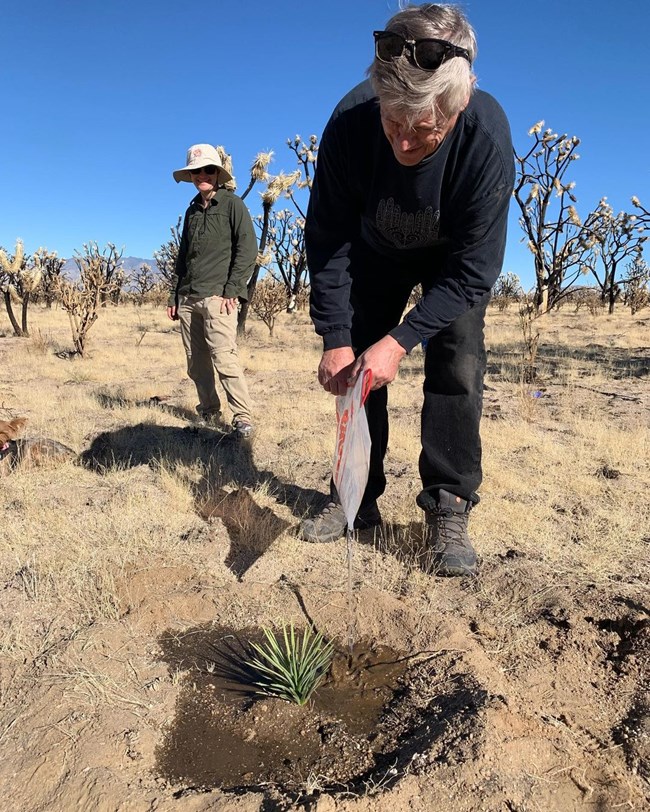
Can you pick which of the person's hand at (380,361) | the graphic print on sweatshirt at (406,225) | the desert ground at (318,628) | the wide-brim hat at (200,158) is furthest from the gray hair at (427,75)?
the wide-brim hat at (200,158)

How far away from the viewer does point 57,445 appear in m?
4.03

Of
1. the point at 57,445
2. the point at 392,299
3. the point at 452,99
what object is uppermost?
the point at 452,99

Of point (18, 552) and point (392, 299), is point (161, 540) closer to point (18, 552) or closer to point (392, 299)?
point (18, 552)

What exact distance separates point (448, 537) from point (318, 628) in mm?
709

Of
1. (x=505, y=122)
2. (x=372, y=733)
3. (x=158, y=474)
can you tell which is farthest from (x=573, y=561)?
(x=158, y=474)

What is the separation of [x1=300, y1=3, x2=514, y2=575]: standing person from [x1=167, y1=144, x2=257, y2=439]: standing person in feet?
6.80

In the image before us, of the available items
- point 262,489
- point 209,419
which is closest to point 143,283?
point 209,419

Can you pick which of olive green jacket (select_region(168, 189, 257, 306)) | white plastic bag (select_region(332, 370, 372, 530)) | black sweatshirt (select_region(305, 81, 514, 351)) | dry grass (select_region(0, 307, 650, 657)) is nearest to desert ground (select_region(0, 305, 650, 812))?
dry grass (select_region(0, 307, 650, 657))

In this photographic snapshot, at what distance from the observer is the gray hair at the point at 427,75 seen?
1604mm

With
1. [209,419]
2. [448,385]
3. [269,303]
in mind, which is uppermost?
[269,303]

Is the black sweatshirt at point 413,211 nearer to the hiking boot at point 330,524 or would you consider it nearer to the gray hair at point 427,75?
the gray hair at point 427,75

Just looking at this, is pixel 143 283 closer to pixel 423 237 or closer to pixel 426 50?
pixel 423 237

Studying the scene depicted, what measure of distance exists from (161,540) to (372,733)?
4.72 ft

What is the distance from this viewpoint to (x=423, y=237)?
219 cm
